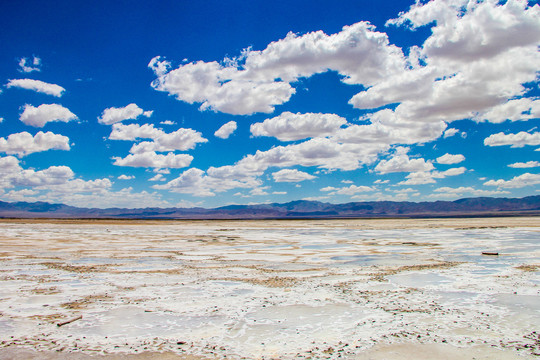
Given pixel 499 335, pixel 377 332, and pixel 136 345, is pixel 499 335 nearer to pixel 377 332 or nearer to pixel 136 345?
pixel 377 332

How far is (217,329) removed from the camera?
7980 mm

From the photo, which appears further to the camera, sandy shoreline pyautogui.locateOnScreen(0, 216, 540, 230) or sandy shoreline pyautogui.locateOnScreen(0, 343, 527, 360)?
sandy shoreline pyautogui.locateOnScreen(0, 216, 540, 230)

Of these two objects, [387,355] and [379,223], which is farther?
[379,223]

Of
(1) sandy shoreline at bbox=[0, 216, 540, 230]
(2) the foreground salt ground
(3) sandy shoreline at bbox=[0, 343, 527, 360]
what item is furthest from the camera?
(1) sandy shoreline at bbox=[0, 216, 540, 230]

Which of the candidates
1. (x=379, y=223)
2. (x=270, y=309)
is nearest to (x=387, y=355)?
(x=270, y=309)

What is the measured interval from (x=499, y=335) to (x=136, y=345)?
6.93 meters

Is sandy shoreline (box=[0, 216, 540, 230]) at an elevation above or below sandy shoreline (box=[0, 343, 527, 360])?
below

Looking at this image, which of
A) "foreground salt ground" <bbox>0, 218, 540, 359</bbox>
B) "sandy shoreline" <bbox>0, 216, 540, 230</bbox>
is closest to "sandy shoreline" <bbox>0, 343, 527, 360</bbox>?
"foreground salt ground" <bbox>0, 218, 540, 359</bbox>

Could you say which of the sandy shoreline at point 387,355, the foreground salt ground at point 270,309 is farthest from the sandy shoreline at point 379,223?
the sandy shoreline at point 387,355

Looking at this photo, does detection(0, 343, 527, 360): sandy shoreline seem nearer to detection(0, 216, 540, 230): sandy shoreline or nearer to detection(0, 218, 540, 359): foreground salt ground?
detection(0, 218, 540, 359): foreground salt ground

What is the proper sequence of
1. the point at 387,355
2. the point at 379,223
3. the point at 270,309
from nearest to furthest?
the point at 387,355, the point at 270,309, the point at 379,223

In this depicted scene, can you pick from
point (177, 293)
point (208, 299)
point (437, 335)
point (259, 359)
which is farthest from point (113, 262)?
point (437, 335)

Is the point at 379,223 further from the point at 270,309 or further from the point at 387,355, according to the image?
the point at 387,355

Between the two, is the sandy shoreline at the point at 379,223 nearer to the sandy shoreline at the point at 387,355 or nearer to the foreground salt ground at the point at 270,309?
the foreground salt ground at the point at 270,309
